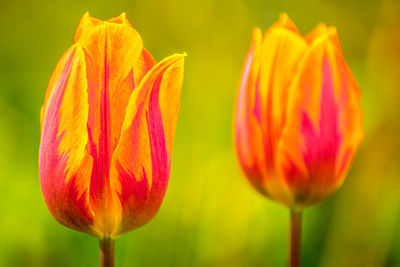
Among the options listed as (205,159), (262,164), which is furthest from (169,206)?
(262,164)

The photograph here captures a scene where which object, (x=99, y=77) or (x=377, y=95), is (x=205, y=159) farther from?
(x=99, y=77)

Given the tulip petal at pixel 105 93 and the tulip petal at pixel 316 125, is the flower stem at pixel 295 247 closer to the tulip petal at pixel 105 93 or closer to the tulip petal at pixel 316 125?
the tulip petal at pixel 316 125

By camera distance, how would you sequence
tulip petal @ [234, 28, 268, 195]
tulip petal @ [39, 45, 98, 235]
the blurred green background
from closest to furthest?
tulip petal @ [39, 45, 98, 235] → tulip petal @ [234, 28, 268, 195] → the blurred green background

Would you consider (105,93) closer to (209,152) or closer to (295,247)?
(295,247)

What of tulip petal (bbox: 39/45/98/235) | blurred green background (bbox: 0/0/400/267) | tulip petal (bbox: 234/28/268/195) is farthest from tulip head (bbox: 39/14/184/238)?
blurred green background (bbox: 0/0/400/267)

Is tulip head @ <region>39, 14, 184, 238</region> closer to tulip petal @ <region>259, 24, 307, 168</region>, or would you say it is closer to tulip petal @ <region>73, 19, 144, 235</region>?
tulip petal @ <region>73, 19, 144, 235</region>

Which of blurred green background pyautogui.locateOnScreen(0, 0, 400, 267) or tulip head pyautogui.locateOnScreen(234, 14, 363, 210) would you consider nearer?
tulip head pyautogui.locateOnScreen(234, 14, 363, 210)
